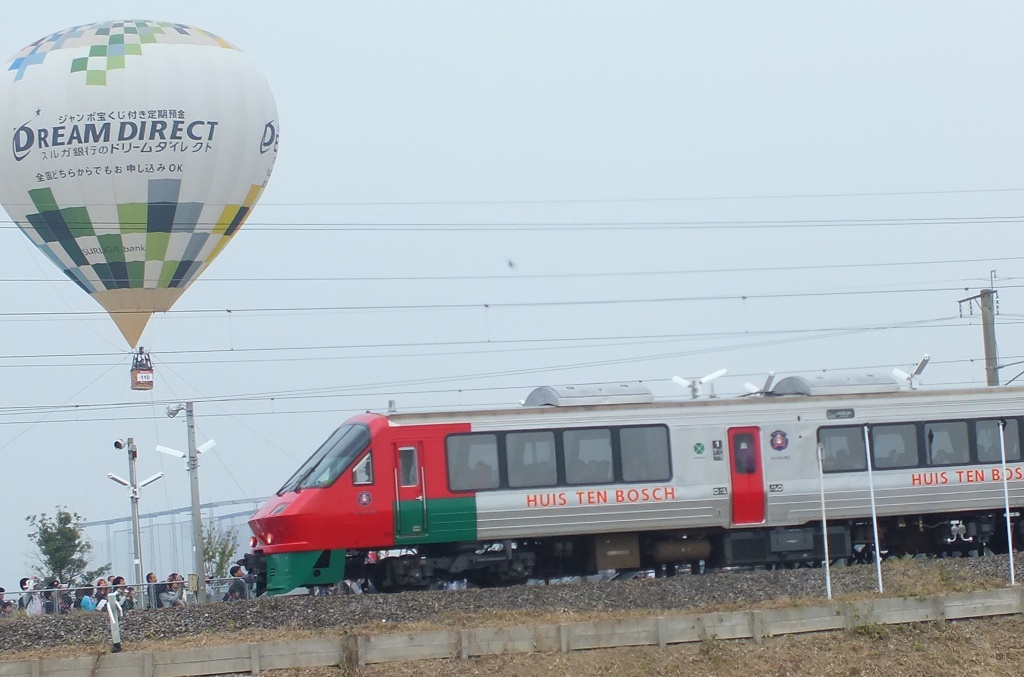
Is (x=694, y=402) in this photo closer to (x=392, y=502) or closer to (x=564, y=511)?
(x=564, y=511)

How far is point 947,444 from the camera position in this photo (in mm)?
26547

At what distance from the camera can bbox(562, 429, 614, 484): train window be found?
2475 centimetres

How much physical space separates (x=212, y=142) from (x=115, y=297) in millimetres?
4422

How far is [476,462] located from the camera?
80.0 feet

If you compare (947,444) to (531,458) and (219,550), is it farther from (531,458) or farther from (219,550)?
(219,550)

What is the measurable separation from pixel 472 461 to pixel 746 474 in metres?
4.70

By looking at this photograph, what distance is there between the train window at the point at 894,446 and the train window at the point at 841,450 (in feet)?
0.99

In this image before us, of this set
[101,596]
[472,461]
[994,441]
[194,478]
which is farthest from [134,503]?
[994,441]

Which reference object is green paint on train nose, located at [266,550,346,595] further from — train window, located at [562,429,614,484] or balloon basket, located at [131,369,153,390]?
balloon basket, located at [131,369,153,390]

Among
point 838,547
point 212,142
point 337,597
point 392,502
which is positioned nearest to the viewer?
point 337,597

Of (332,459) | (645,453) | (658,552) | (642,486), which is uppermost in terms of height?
(332,459)

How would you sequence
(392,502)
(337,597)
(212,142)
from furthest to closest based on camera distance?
(212,142) → (392,502) → (337,597)

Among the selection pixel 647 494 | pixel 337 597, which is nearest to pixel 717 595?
pixel 647 494

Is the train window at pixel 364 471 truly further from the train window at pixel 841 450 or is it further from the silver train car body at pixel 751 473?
the train window at pixel 841 450
